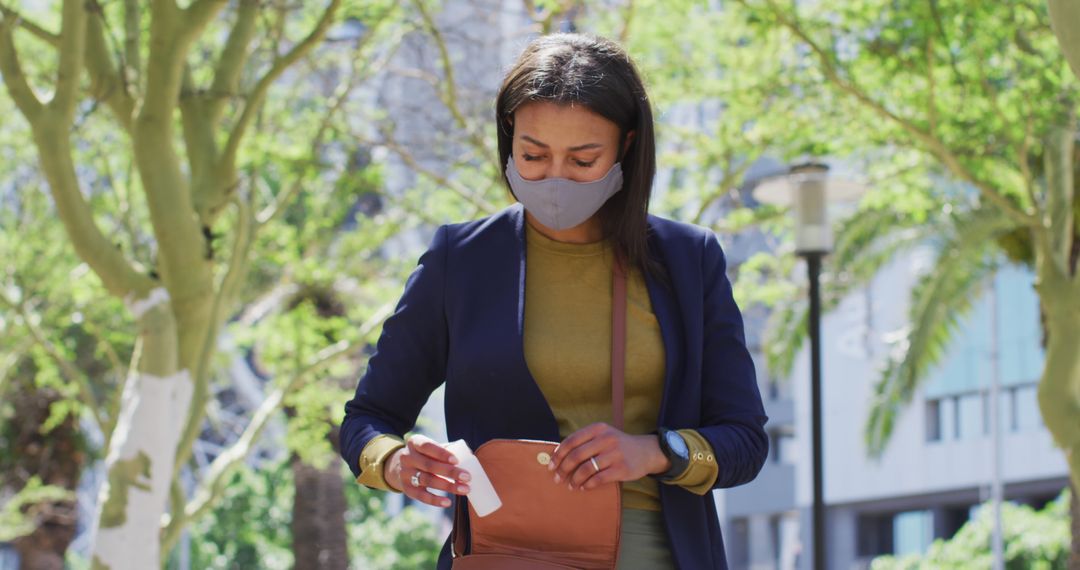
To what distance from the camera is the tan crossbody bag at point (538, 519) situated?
228cm

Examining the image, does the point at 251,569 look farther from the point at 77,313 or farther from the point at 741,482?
the point at 741,482

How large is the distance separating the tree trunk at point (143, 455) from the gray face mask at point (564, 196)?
6.20 m

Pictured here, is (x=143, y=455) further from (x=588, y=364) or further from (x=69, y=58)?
(x=588, y=364)

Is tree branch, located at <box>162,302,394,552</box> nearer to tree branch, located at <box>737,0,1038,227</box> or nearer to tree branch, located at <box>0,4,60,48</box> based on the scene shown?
tree branch, located at <box>0,4,60,48</box>

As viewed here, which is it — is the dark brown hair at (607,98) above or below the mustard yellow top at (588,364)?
above

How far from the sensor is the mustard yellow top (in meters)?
2.44

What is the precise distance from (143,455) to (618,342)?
6559 mm

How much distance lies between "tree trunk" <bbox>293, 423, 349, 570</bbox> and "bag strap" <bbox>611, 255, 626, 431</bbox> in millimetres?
18553

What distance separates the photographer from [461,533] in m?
2.43

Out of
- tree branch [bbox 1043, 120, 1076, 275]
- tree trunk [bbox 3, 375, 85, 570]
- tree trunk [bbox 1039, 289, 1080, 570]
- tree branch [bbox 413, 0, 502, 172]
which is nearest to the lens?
tree trunk [bbox 1039, 289, 1080, 570]

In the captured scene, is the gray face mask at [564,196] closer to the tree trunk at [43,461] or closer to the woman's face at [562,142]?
the woman's face at [562,142]

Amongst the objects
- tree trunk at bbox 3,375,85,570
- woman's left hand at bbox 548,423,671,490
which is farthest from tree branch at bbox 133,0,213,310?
tree trunk at bbox 3,375,85,570

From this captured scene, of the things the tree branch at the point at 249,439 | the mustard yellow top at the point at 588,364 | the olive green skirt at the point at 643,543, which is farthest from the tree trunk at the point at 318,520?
the olive green skirt at the point at 643,543

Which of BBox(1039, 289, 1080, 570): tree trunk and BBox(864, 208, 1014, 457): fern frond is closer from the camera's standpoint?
BBox(1039, 289, 1080, 570): tree trunk
